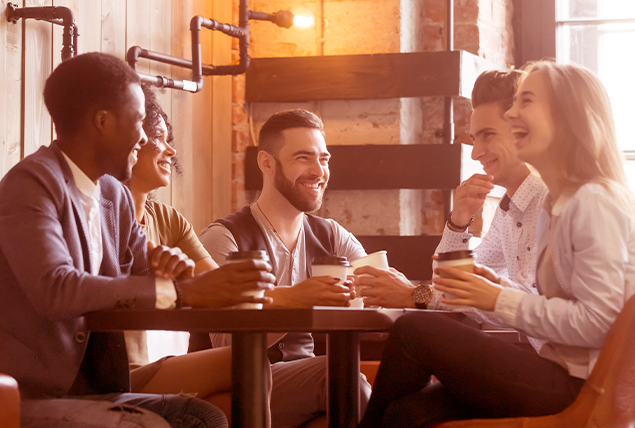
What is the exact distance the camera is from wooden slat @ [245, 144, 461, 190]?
11.2 feet

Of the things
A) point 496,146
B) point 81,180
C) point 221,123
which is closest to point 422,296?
point 496,146

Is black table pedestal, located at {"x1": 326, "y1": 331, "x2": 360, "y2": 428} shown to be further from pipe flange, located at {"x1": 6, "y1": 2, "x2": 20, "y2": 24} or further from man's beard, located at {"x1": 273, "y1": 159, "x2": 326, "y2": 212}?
pipe flange, located at {"x1": 6, "y1": 2, "x2": 20, "y2": 24}

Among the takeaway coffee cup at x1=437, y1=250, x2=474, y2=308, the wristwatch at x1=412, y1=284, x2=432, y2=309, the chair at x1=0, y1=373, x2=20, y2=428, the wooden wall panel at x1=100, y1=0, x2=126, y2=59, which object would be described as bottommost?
the chair at x1=0, y1=373, x2=20, y2=428

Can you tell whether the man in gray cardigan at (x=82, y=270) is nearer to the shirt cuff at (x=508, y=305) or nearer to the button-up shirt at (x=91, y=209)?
the button-up shirt at (x=91, y=209)

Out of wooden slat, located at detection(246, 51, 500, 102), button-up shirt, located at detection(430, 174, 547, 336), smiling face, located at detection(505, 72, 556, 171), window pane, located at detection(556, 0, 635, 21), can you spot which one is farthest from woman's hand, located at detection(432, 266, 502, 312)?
window pane, located at detection(556, 0, 635, 21)

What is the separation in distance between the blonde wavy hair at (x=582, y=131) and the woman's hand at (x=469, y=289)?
0.94ft

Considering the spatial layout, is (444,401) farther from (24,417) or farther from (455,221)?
(455,221)

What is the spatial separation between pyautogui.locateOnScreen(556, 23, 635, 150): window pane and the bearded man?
1724 millimetres

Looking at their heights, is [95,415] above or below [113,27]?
below

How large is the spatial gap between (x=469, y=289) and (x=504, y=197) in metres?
0.79

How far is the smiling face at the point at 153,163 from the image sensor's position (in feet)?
7.90

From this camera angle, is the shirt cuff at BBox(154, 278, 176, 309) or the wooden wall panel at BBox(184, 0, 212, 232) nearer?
the shirt cuff at BBox(154, 278, 176, 309)

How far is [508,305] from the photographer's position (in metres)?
1.45

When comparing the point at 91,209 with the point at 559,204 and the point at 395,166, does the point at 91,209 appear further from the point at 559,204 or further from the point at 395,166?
the point at 395,166
